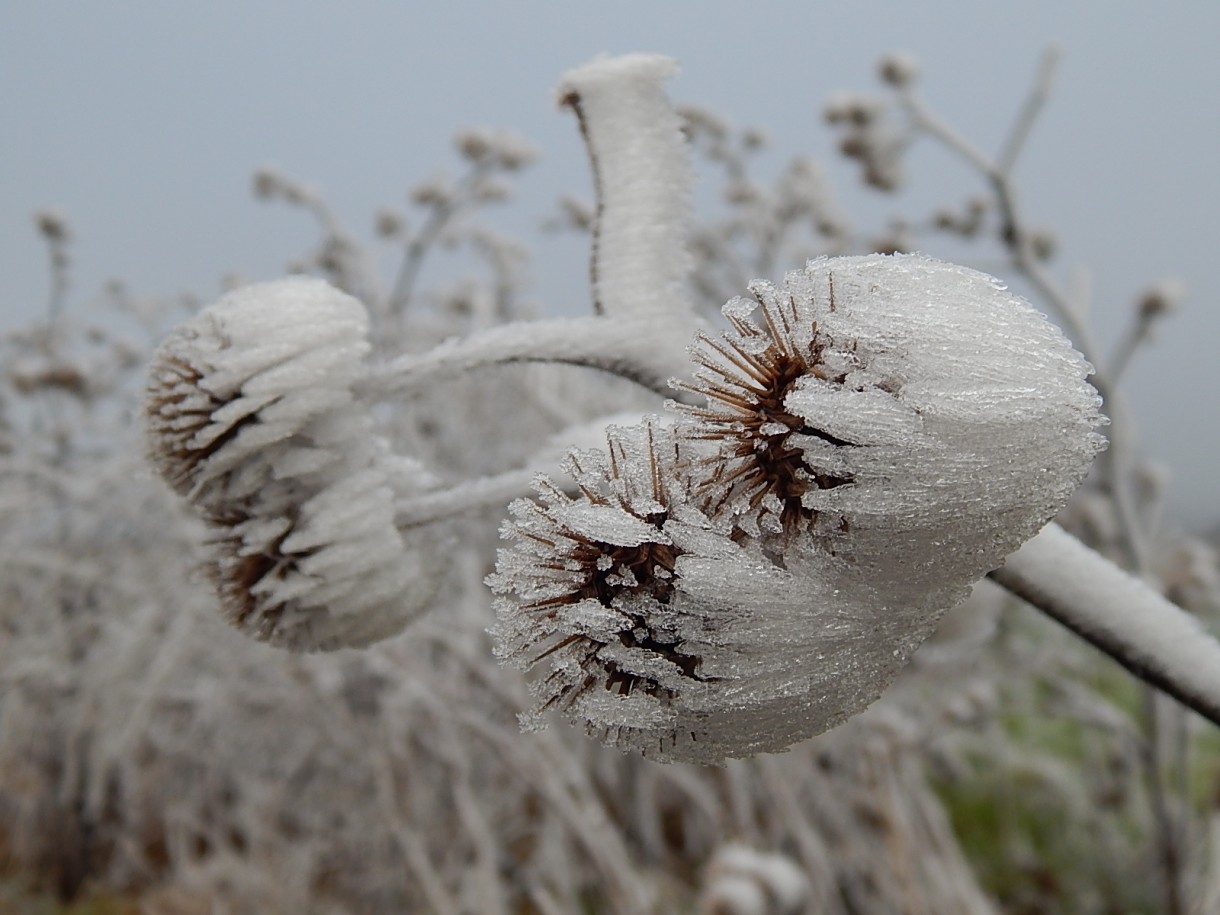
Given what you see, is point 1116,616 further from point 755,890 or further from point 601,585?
point 755,890

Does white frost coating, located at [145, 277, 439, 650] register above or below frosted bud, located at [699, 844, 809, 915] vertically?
above

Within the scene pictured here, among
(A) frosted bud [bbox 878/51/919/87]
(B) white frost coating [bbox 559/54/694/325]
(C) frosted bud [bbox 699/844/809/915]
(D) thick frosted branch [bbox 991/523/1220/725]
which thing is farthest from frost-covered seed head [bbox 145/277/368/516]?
(A) frosted bud [bbox 878/51/919/87]

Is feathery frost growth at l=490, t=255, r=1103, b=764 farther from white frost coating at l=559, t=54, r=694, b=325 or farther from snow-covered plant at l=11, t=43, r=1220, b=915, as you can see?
white frost coating at l=559, t=54, r=694, b=325

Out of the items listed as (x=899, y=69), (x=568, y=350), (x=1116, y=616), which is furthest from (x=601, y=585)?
(x=899, y=69)

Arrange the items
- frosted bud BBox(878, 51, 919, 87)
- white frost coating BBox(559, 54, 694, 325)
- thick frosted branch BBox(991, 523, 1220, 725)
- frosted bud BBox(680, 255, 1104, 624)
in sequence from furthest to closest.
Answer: frosted bud BBox(878, 51, 919, 87) < white frost coating BBox(559, 54, 694, 325) < thick frosted branch BBox(991, 523, 1220, 725) < frosted bud BBox(680, 255, 1104, 624)

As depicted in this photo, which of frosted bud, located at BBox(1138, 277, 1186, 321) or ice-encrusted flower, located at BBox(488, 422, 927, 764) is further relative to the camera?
frosted bud, located at BBox(1138, 277, 1186, 321)

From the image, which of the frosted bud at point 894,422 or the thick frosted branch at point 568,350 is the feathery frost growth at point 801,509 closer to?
the frosted bud at point 894,422

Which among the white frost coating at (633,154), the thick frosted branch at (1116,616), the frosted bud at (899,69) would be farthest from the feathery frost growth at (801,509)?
the frosted bud at (899,69)
